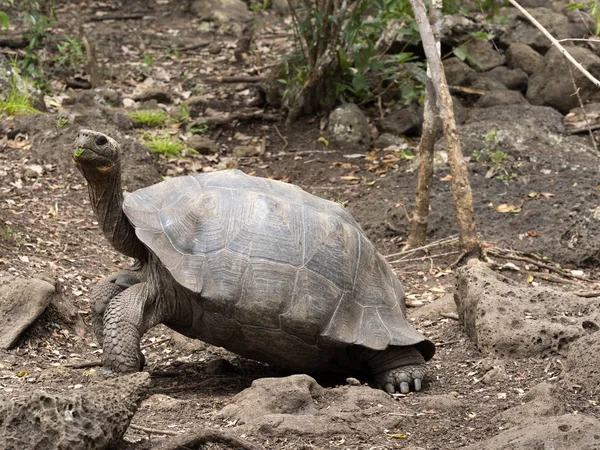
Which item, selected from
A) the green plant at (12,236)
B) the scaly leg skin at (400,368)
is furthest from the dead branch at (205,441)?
the green plant at (12,236)

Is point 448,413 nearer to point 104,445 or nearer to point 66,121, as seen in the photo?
point 104,445

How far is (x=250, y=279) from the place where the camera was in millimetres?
4223

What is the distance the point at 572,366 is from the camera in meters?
4.20

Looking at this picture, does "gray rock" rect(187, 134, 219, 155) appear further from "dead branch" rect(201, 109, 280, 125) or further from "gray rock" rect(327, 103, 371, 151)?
"gray rock" rect(327, 103, 371, 151)

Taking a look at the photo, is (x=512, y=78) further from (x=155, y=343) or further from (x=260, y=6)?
(x=155, y=343)

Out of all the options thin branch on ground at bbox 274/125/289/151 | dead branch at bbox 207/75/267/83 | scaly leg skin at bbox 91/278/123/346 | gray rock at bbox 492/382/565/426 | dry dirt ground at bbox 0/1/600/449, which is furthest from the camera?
dead branch at bbox 207/75/267/83

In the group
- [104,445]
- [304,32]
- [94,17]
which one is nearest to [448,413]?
[104,445]

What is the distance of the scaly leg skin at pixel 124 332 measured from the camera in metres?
4.31

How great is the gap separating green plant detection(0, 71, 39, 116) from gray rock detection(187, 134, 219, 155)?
1.54 metres

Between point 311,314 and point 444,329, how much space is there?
140 centimetres

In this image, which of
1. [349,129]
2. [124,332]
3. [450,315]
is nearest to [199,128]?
[349,129]

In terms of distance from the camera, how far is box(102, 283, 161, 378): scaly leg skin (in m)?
4.31

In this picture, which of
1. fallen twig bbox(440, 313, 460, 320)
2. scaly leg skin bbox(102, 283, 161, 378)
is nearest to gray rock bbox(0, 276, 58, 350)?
scaly leg skin bbox(102, 283, 161, 378)

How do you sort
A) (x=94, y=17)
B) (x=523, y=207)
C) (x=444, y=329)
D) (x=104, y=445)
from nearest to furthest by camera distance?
(x=104, y=445)
(x=444, y=329)
(x=523, y=207)
(x=94, y=17)
